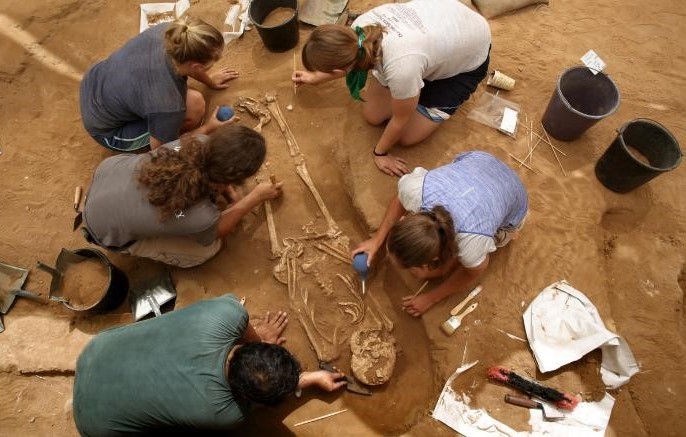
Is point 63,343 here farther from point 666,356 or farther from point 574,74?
point 574,74

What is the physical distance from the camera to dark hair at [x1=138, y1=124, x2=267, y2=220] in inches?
107

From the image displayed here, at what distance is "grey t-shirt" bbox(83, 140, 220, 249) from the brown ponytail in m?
0.62

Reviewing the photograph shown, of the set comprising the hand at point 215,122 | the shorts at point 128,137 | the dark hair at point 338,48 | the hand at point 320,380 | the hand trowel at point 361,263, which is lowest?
the hand at point 320,380

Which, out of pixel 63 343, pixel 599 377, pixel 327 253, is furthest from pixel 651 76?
pixel 63 343

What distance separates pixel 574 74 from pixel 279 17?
3.04 meters

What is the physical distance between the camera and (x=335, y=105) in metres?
4.32

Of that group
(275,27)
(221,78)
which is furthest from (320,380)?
(275,27)

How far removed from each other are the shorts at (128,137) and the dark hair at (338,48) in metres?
1.73

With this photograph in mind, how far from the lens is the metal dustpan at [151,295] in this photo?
3.46 meters

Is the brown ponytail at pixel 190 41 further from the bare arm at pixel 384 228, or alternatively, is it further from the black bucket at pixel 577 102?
the black bucket at pixel 577 102

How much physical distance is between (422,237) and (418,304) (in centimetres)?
108

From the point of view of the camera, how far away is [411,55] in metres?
3.01

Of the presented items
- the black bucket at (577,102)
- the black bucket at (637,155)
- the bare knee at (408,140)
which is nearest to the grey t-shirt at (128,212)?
the bare knee at (408,140)

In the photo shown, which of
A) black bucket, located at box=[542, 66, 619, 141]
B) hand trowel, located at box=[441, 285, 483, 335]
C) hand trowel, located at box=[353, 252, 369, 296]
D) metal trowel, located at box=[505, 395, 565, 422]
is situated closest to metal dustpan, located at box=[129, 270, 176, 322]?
hand trowel, located at box=[353, 252, 369, 296]
